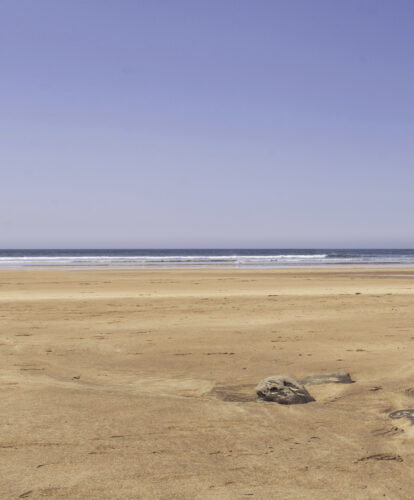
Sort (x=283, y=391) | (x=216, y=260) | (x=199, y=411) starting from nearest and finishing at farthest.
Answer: (x=199, y=411), (x=283, y=391), (x=216, y=260)

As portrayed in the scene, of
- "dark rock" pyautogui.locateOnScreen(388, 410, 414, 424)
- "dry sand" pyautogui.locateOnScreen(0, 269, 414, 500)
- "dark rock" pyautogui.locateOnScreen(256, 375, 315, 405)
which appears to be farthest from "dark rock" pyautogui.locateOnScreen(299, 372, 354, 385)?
"dark rock" pyautogui.locateOnScreen(388, 410, 414, 424)

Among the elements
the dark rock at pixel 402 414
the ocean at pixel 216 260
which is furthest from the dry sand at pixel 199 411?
the ocean at pixel 216 260

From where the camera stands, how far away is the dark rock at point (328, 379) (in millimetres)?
5832

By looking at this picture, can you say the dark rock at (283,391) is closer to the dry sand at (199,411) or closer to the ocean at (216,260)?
the dry sand at (199,411)

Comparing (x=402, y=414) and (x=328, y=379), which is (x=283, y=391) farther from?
(x=402, y=414)

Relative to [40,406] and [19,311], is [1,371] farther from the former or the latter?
[19,311]

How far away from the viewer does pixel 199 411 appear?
15.4 feet

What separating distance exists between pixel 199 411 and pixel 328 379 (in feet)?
6.46

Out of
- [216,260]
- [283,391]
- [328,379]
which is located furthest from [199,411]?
[216,260]

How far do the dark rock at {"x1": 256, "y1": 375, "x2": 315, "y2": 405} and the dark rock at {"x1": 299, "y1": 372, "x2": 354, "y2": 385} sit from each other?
59 cm

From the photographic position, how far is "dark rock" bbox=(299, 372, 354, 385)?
5832 mm

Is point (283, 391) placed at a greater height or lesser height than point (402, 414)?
greater

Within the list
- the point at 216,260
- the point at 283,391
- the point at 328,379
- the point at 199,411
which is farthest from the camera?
the point at 216,260

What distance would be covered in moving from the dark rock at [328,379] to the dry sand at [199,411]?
0.39ft
